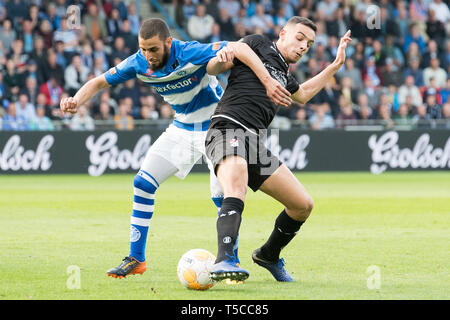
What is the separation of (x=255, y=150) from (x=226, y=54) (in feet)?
2.56

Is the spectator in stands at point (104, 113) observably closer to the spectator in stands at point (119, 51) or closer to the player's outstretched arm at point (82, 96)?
the spectator in stands at point (119, 51)

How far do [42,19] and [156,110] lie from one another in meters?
3.85

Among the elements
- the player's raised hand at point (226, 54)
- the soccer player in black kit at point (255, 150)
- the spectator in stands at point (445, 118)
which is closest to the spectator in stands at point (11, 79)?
the spectator in stands at point (445, 118)

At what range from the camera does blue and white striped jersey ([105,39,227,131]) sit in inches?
260

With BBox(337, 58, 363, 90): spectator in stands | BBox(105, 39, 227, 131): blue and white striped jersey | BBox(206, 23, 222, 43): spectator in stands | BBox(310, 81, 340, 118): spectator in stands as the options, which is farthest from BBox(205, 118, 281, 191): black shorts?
BBox(337, 58, 363, 90): spectator in stands

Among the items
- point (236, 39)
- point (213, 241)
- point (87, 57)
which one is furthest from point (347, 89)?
point (213, 241)

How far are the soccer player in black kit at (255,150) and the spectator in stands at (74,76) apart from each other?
13919mm

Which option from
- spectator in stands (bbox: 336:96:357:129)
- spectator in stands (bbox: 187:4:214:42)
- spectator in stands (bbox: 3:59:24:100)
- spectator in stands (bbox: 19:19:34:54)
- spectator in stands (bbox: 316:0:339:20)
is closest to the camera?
spectator in stands (bbox: 3:59:24:100)

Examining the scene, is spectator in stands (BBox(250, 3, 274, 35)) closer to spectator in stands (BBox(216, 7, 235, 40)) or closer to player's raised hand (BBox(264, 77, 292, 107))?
spectator in stands (BBox(216, 7, 235, 40))

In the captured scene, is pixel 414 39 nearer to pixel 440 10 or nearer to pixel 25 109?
pixel 440 10

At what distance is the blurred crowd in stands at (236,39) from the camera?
1975 cm

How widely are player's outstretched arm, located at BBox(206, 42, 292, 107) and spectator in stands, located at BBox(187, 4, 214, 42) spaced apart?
650 inches

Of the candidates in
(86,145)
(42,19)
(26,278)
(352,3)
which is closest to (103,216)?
(26,278)

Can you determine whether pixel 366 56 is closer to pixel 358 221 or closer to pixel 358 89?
pixel 358 89
